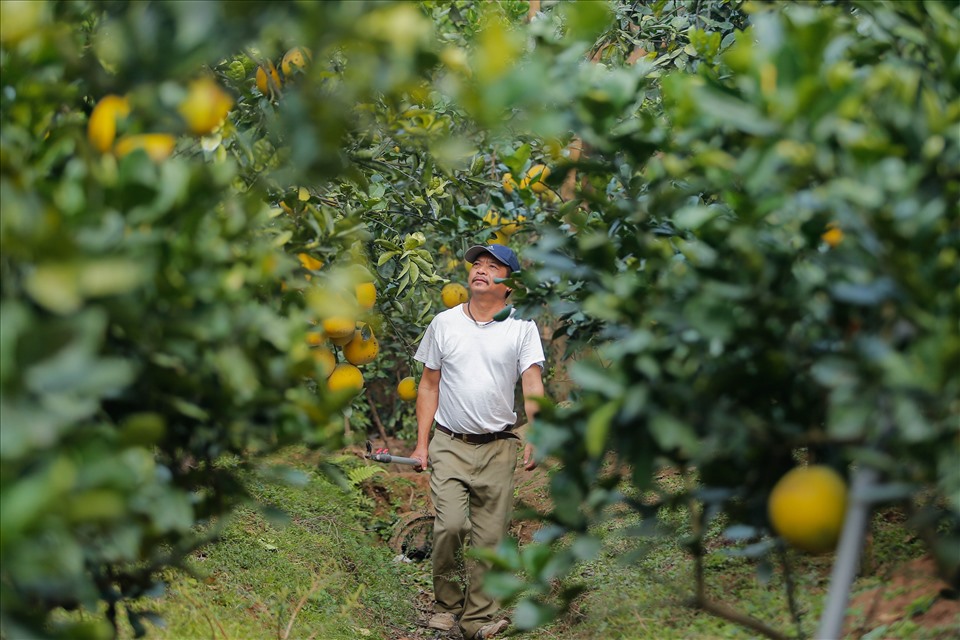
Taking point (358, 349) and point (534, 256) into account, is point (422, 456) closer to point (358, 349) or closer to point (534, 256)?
point (358, 349)

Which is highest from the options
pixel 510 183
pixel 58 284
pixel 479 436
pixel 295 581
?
pixel 510 183

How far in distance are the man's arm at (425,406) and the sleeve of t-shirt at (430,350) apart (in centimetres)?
7

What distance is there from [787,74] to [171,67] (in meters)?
0.96

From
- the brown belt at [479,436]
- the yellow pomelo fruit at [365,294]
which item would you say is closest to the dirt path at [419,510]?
the brown belt at [479,436]

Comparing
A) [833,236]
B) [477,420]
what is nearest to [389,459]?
[477,420]

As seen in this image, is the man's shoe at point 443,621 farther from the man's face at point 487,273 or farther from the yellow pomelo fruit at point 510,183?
the yellow pomelo fruit at point 510,183

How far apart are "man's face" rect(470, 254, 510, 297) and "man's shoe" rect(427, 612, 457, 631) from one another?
1.70m

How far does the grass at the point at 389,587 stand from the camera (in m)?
4.07

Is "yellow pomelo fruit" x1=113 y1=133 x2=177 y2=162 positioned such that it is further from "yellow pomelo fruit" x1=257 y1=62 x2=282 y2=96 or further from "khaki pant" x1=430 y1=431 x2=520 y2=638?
"khaki pant" x1=430 y1=431 x2=520 y2=638

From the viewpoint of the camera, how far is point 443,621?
213 inches

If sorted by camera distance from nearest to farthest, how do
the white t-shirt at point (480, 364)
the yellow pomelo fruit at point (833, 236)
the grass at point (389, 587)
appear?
the yellow pomelo fruit at point (833, 236) < the grass at point (389, 587) < the white t-shirt at point (480, 364)

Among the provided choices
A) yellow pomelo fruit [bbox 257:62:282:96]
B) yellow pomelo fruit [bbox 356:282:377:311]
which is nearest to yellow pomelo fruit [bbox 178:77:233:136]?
yellow pomelo fruit [bbox 257:62:282:96]

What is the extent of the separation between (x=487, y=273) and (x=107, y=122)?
356 centimetres

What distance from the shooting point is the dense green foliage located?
1.47m
